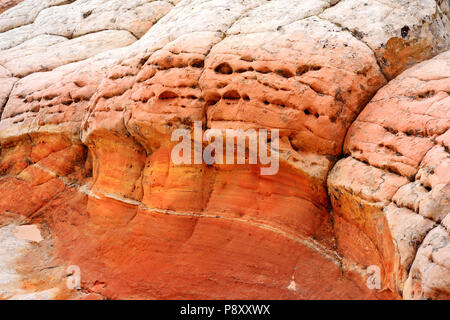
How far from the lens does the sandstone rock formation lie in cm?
340

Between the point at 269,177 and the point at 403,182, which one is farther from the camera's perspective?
the point at 269,177

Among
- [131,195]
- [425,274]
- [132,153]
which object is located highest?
[425,274]

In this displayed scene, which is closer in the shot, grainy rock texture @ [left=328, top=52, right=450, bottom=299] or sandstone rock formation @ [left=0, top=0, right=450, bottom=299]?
grainy rock texture @ [left=328, top=52, right=450, bottom=299]

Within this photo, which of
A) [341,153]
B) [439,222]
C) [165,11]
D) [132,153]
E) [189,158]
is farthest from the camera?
[165,11]

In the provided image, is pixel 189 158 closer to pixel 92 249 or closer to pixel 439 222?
pixel 92 249

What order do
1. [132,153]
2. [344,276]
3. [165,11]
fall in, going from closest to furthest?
[344,276] < [132,153] < [165,11]

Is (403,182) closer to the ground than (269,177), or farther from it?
farther from it

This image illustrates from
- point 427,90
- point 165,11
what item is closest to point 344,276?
point 427,90

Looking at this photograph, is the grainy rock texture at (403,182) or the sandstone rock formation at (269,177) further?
the sandstone rock formation at (269,177)

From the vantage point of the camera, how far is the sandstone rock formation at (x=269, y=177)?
11.2 ft

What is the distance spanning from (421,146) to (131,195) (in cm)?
321

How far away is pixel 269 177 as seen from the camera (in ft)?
13.8

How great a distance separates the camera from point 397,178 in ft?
11.1

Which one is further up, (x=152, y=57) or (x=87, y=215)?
(x=152, y=57)
